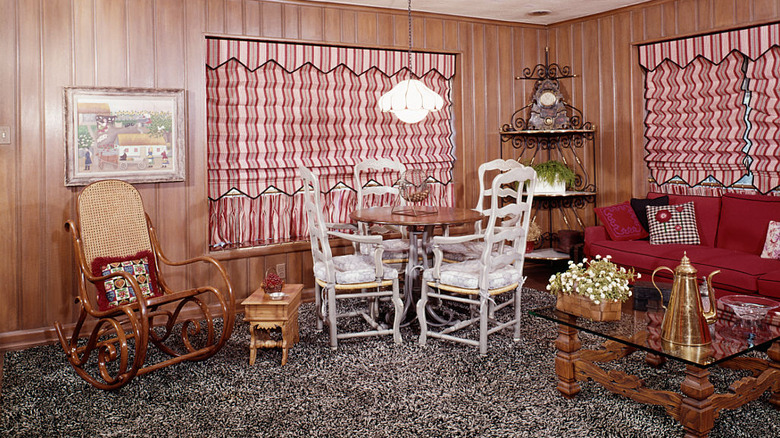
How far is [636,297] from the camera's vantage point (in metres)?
3.22

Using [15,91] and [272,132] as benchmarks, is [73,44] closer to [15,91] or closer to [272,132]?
[15,91]

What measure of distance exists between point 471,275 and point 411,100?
4.46 feet

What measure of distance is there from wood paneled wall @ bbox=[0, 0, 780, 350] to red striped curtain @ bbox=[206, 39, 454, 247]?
0.17 meters

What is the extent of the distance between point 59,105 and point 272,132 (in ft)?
5.09

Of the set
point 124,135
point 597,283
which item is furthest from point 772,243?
point 124,135

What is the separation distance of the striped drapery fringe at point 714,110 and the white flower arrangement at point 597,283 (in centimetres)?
254

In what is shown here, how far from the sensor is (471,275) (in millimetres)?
3691

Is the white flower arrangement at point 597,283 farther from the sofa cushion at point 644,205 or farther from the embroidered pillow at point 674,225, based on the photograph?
the sofa cushion at point 644,205

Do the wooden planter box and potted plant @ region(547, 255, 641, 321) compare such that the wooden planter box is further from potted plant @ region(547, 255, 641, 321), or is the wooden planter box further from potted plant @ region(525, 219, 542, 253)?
potted plant @ region(525, 219, 542, 253)

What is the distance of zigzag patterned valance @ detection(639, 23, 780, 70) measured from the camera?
4.55 m

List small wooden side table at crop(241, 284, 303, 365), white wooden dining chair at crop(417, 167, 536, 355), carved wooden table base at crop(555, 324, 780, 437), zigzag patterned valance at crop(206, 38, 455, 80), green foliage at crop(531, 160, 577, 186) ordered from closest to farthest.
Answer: carved wooden table base at crop(555, 324, 780, 437)
small wooden side table at crop(241, 284, 303, 365)
white wooden dining chair at crop(417, 167, 536, 355)
zigzag patterned valance at crop(206, 38, 455, 80)
green foliage at crop(531, 160, 577, 186)

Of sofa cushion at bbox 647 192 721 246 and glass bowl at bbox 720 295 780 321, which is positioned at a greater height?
sofa cushion at bbox 647 192 721 246

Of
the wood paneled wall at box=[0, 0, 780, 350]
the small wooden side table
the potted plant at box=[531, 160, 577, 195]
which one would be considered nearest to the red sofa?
the potted plant at box=[531, 160, 577, 195]

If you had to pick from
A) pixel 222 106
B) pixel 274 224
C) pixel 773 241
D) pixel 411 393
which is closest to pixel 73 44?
pixel 222 106
